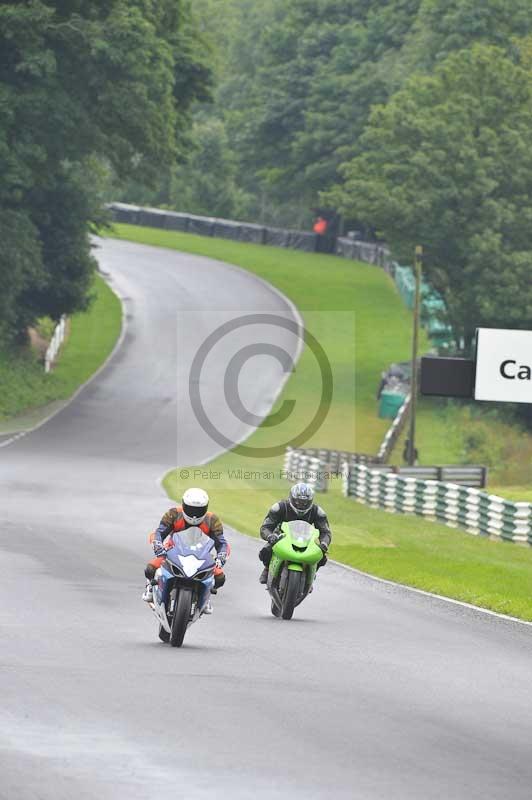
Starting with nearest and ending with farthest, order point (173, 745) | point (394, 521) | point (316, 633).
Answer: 1. point (173, 745)
2. point (316, 633)
3. point (394, 521)

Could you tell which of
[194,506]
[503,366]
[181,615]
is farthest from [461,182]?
[181,615]

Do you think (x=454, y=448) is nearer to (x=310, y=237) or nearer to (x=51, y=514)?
(x=51, y=514)

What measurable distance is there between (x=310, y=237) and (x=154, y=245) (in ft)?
39.9

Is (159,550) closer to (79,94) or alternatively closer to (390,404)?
(79,94)

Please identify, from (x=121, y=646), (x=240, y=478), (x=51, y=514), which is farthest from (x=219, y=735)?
(x=240, y=478)

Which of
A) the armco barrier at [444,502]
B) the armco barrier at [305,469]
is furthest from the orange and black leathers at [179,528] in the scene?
the armco barrier at [305,469]

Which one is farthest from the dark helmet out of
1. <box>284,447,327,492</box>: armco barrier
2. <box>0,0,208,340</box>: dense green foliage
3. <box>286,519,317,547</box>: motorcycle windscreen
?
<box>0,0,208,340</box>: dense green foliage

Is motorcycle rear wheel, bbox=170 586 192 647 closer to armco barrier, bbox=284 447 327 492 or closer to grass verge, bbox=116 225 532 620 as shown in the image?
grass verge, bbox=116 225 532 620

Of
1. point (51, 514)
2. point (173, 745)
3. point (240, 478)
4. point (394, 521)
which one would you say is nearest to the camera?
point (173, 745)

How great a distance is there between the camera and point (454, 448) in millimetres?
62656

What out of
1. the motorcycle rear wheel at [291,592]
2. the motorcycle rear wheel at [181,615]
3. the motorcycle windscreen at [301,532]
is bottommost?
the motorcycle rear wheel at [291,592]

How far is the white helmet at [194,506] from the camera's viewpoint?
16359 millimetres

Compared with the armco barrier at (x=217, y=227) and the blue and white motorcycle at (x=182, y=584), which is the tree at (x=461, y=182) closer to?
the armco barrier at (x=217, y=227)

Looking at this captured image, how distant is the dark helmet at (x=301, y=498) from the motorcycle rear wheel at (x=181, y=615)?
3.30m
